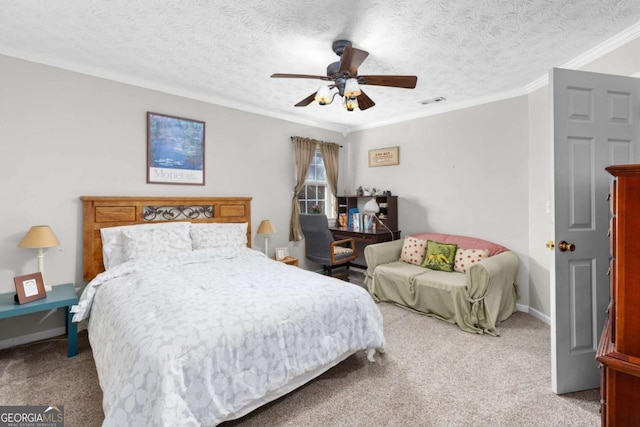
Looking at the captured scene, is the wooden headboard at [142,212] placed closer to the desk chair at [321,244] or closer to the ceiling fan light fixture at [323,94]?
the desk chair at [321,244]

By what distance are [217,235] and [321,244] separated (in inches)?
56.7

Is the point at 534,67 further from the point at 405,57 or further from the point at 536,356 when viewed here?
the point at 536,356

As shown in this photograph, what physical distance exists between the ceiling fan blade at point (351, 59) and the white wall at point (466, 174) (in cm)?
228

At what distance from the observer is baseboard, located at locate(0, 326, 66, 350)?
2.59 meters

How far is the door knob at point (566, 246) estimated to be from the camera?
1879 mm

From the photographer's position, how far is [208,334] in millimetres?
1562

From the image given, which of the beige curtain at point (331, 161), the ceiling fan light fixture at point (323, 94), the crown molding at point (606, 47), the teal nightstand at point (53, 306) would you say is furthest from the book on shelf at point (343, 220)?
the teal nightstand at point (53, 306)

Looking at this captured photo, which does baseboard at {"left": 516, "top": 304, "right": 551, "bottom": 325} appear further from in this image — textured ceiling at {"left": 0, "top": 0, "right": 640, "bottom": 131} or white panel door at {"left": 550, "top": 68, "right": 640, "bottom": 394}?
textured ceiling at {"left": 0, "top": 0, "right": 640, "bottom": 131}

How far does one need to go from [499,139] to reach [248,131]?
3182 mm

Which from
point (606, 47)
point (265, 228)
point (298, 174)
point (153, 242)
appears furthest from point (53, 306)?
point (606, 47)

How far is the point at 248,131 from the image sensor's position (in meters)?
4.09

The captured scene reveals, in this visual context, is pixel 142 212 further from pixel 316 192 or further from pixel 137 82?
pixel 316 192

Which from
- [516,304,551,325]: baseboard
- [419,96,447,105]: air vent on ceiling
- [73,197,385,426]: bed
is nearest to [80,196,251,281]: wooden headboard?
[73,197,385,426]: bed
